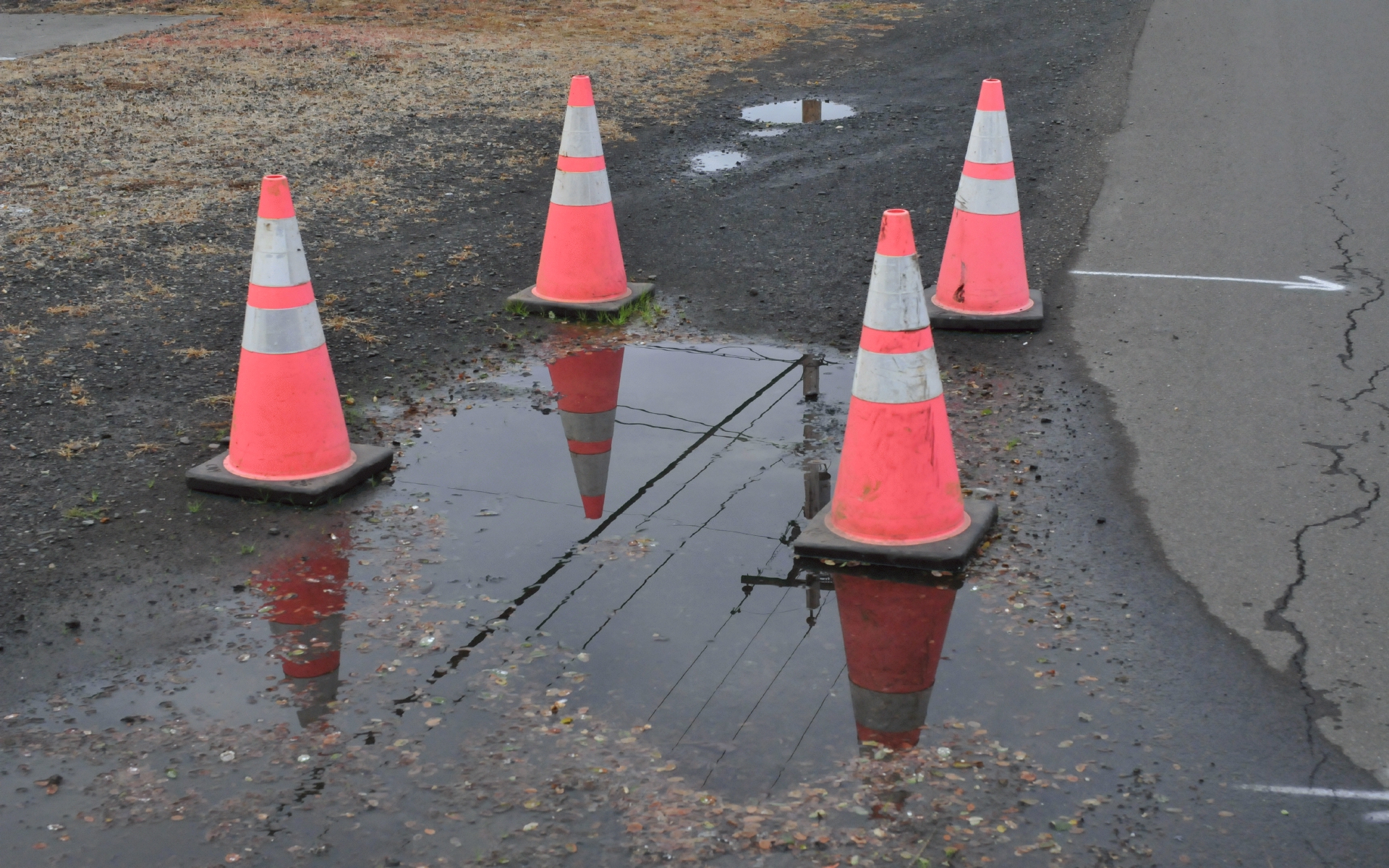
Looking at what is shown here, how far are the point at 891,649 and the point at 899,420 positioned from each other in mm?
861

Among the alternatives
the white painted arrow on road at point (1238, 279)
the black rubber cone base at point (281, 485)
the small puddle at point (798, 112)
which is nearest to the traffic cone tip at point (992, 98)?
the white painted arrow on road at point (1238, 279)

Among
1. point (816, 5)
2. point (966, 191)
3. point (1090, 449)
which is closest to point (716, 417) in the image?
point (1090, 449)

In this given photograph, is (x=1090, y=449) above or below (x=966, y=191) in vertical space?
below

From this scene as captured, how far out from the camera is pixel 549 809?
3117mm

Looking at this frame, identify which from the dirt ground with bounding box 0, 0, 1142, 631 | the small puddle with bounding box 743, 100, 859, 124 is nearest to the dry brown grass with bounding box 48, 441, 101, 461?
the dirt ground with bounding box 0, 0, 1142, 631

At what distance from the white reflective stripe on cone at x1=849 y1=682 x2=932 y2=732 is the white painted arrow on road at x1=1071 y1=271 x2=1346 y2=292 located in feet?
14.7

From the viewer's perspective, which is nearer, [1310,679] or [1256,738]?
[1256,738]

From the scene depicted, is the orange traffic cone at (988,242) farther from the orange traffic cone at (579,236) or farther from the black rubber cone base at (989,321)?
the orange traffic cone at (579,236)

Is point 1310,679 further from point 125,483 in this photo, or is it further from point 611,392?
point 125,483

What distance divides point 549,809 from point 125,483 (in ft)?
8.67

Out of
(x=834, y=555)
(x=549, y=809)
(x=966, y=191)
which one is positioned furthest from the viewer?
(x=966, y=191)

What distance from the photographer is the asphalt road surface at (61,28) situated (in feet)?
49.4

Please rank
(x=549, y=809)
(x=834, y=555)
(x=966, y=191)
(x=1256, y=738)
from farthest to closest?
(x=966, y=191) < (x=834, y=555) < (x=1256, y=738) < (x=549, y=809)

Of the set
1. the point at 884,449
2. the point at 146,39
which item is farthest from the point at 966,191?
the point at 146,39
